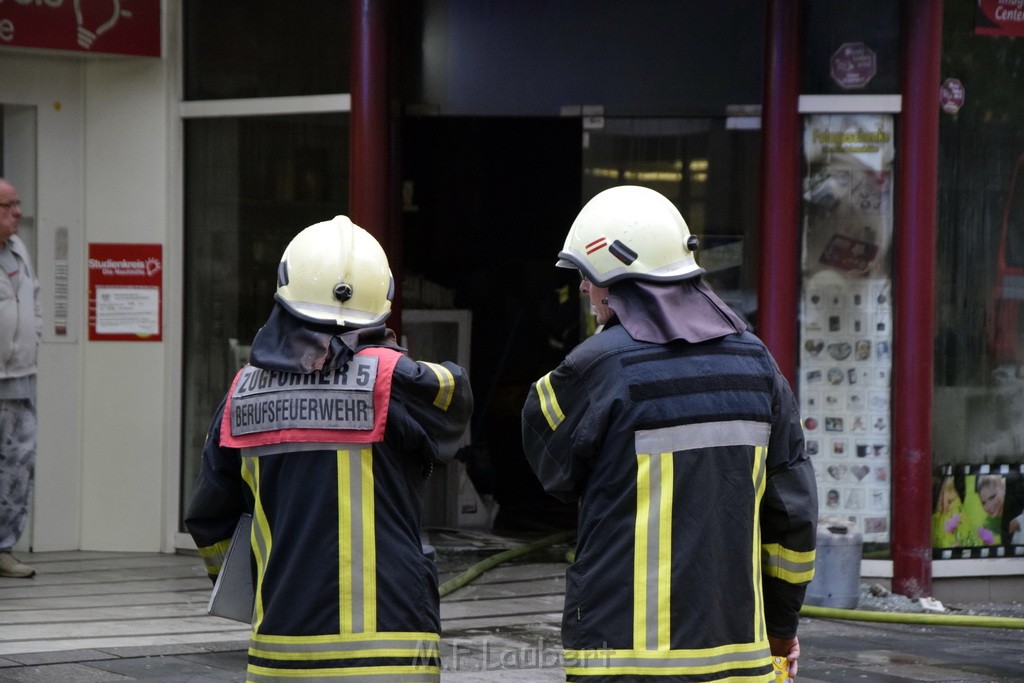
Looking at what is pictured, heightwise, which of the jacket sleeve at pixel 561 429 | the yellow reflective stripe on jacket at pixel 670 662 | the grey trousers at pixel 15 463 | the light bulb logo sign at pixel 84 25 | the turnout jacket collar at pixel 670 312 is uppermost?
the light bulb logo sign at pixel 84 25

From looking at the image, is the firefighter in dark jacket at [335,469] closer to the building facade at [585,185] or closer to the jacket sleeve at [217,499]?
the jacket sleeve at [217,499]

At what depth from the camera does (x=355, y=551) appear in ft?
10.3

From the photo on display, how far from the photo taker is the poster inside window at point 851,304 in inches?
311

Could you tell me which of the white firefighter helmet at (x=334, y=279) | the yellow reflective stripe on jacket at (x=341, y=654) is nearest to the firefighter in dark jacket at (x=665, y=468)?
the yellow reflective stripe on jacket at (x=341, y=654)

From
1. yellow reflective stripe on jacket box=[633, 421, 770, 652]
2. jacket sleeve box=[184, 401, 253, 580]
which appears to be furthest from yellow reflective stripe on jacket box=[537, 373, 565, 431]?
jacket sleeve box=[184, 401, 253, 580]

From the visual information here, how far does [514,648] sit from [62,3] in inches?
183

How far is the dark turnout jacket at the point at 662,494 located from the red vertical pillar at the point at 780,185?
4830 mm

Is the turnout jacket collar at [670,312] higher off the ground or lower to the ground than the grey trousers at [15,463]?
higher

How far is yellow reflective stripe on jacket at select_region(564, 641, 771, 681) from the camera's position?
2928mm

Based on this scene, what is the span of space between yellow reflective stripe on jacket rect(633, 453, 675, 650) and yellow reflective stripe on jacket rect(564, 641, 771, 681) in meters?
0.03

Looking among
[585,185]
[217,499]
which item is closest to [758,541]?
[217,499]

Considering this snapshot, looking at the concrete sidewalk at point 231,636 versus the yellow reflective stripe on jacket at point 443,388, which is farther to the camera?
the concrete sidewalk at point 231,636

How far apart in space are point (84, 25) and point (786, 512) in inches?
253

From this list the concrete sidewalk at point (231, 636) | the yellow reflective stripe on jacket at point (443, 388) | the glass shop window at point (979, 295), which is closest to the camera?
the yellow reflective stripe on jacket at point (443, 388)
